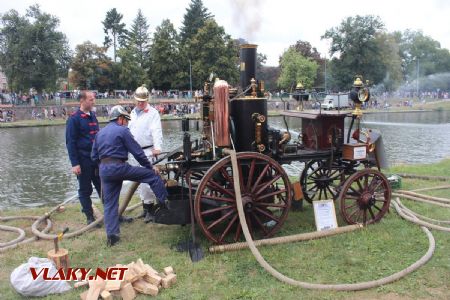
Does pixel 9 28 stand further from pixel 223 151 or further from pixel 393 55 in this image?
pixel 393 55

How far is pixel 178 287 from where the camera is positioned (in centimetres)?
454

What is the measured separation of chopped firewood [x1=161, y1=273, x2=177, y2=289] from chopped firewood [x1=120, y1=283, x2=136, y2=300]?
362mm

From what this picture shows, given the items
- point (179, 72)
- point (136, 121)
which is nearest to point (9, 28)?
point (179, 72)

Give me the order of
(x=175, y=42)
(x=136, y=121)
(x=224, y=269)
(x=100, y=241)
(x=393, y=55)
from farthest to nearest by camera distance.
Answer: (x=393, y=55)
(x=175, y=42)
(x=136, y=121)
(x=100, y=241)
(x=224, y=269)

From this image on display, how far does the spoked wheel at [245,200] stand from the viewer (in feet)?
17.9


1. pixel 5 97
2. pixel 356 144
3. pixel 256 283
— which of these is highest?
pixel 5 97

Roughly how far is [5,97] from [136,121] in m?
45.9

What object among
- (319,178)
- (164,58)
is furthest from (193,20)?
(319,178)

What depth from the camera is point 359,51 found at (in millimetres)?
67562

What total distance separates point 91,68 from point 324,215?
177 ft

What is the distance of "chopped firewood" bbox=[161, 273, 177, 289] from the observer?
14.8 ft

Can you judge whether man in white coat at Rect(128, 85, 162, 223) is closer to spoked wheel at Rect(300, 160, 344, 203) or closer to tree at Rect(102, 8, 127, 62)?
spoked wheel at Rect(300, 160, 344, 203)

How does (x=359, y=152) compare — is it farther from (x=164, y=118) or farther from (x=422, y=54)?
(x=422, y=54)

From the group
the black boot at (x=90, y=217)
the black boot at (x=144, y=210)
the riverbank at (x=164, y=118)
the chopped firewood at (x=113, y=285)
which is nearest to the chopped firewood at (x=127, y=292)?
the chopped firewood at (x=113, y=285)
